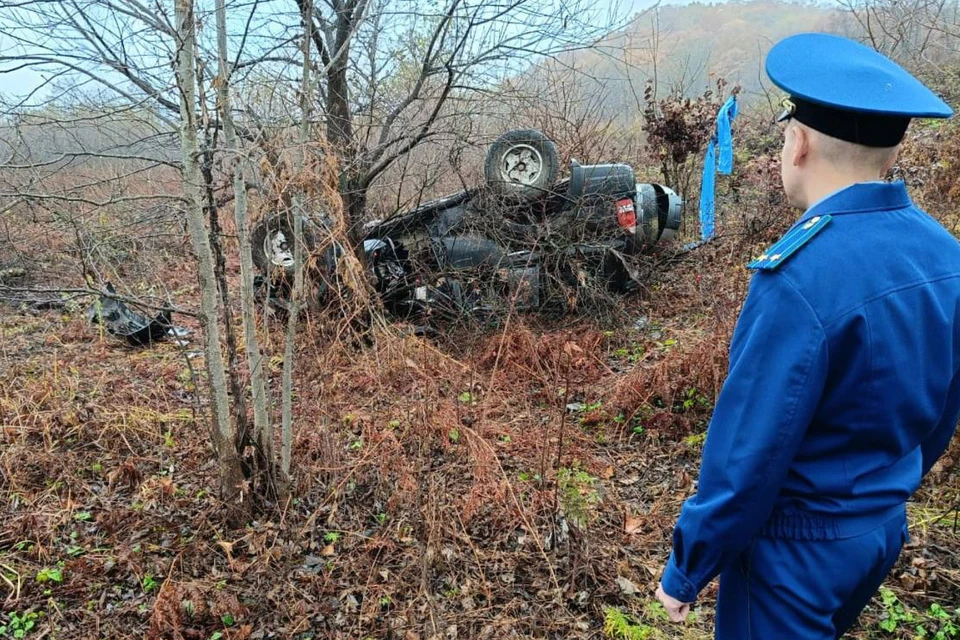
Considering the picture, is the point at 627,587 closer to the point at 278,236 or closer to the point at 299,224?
the point at 299,224

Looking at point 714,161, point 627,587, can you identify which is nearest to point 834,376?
point 627,587

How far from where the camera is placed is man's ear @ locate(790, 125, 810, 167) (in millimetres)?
1236

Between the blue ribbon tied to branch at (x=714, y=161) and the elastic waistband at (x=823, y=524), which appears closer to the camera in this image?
the elastic waistband at (x=823, y=524)

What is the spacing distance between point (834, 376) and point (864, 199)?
0.38 metres

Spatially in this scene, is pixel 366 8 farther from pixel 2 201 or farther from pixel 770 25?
pixel 770 25

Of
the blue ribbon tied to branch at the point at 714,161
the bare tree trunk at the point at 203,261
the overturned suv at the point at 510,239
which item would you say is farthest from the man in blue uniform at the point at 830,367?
the blue ribbon tied to branch at the point at 714,161

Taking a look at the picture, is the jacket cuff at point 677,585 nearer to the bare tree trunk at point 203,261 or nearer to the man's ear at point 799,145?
the man's ear at point 799,145

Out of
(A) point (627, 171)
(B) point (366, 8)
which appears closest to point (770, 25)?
(A) point (627, 171)

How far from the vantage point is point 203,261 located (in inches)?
120

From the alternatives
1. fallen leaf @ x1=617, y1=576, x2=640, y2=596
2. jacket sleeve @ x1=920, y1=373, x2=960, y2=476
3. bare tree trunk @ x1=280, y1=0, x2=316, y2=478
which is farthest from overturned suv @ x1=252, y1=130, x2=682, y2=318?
jacket sleeve @ x1=920, y1=373, x2=960, y2=476

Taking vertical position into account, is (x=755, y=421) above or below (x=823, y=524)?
above

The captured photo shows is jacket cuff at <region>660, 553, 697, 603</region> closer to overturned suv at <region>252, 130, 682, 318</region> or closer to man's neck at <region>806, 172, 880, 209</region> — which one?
man's neck at <region>806, 172, 880, 209</region>

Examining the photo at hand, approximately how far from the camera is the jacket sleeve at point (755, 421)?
1139 mm

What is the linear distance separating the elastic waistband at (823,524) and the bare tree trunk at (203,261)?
285cm
